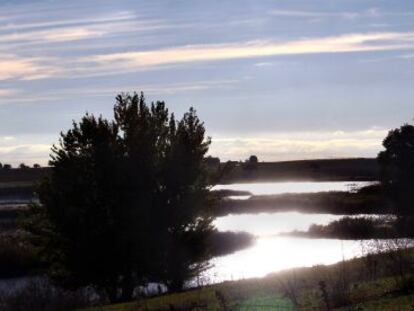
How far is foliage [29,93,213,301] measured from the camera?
32.4 meters

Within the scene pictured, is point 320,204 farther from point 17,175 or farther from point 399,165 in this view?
point 17,175

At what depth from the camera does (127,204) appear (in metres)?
33.1

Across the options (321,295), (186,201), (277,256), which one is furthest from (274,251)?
(321,295)

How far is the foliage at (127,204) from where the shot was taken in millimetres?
32375

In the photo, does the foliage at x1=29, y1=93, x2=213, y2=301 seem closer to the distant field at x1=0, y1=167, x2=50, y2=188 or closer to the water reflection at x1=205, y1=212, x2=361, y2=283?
the water reflection at x1=205, y1=212, x2=361, y2=283

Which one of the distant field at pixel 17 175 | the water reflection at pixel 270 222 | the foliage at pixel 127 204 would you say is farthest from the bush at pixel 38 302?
the distant field at pixel 17 175

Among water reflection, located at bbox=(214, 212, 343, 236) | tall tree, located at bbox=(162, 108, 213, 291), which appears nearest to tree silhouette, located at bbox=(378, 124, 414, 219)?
water reflection, located at bbox=(214, 212, 343, 236)

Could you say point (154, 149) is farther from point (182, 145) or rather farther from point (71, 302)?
point (71, 302)

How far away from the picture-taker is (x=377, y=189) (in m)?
85.8

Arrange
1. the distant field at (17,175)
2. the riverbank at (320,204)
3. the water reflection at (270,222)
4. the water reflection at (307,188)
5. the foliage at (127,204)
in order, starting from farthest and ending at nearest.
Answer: the distant field at (17,175)
the water reflection at (307,188)
the riverbank at (320,204)
the water reflection at (270,222)
the foliage at (127,204)

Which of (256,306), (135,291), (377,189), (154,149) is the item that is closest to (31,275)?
(135,291)

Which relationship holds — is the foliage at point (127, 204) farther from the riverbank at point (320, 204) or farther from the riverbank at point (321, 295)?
the riverbank at point (320, 204)

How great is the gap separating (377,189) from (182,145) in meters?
55.0

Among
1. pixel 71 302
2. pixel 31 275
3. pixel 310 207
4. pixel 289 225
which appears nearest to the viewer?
pixel 71 302
